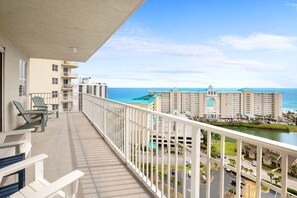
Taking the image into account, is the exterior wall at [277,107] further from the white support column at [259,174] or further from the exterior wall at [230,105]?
the white support column at [259,174]

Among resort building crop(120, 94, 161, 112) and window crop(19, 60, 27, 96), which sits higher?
window crop(19, 60, 27, 96)

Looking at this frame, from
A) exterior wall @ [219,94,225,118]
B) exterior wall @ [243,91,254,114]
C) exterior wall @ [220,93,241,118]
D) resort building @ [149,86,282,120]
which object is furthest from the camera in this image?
exterior wall @ [219,94,225,118]

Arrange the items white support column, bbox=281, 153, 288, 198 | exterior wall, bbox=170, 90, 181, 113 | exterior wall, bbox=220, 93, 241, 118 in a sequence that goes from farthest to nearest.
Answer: exterior wall, bbox=170, 90, 181, 113, exterior wall, bbox=220, 93, 241, 118, white support column, bbox=281, 153, 288, 198

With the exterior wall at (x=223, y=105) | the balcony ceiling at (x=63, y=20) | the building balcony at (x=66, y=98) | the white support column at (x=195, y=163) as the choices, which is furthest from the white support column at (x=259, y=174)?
the building balcony at (x=66, y=98)

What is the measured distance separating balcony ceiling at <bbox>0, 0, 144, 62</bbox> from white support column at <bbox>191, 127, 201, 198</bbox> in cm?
222

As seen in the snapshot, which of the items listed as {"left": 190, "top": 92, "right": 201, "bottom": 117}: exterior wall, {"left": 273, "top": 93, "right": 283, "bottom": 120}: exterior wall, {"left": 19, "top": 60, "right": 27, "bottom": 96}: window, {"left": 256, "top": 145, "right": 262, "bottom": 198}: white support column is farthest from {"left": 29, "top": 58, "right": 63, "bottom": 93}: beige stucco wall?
{"left": 256, "top": 145, "right": 262, "bottom": 198}: white support column

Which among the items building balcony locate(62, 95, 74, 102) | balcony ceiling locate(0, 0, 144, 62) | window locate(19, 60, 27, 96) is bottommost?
building balcony locate(62, 95, 74, 102)

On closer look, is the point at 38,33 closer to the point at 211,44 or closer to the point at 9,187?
the point at 9,187

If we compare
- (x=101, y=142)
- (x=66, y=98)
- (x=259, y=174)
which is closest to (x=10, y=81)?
(x=101, y=142)

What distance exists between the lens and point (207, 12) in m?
21.4

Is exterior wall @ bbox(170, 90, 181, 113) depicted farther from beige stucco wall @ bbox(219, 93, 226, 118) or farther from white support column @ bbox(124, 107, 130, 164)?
white support column @ bbox(124, 107, 130, 164)

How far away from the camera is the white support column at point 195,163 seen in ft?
5.29

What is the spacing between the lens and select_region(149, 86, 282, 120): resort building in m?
10.6

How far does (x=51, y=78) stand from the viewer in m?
24.5
